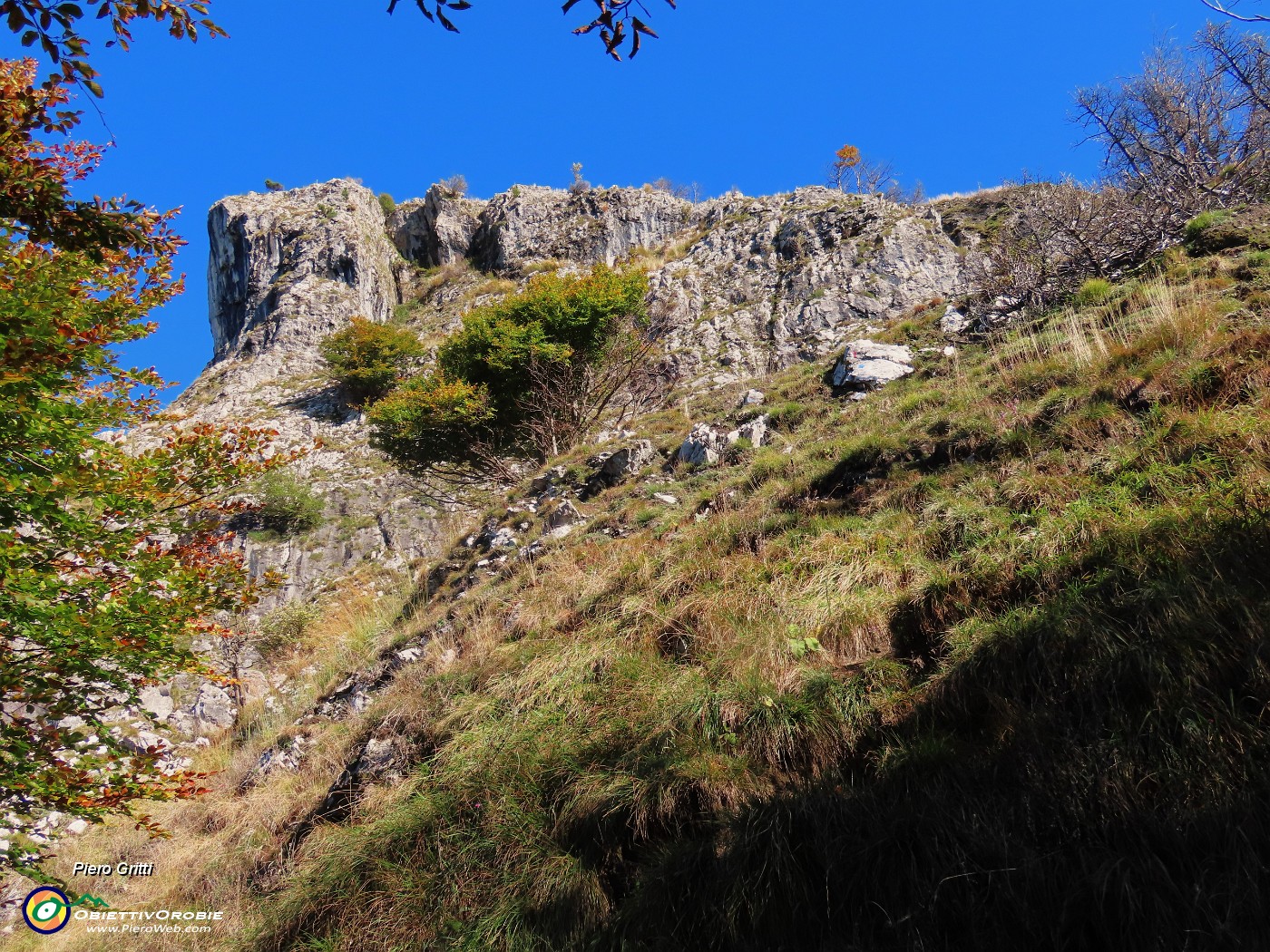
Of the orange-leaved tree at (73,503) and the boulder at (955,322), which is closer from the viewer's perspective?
the orange-leaved tree at (73,503)

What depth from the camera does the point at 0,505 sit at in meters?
3.43

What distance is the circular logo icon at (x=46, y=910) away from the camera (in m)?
4.80

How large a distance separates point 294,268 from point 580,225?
15.9 metres

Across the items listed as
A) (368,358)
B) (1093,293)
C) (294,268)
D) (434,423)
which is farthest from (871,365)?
(294,268)

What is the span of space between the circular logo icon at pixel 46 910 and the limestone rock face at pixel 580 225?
29.3 meters

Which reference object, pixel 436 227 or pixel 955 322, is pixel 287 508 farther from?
pixel 436 227

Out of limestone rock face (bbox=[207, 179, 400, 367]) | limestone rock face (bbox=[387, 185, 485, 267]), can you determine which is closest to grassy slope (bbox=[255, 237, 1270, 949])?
limestone rock face (bbox=[207, 179, 400, 367])

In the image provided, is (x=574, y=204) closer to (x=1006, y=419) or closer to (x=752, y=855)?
(x=1006, y=419)

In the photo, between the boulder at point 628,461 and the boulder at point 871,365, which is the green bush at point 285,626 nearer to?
the boulder at point 628,461

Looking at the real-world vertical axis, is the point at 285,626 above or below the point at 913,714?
above

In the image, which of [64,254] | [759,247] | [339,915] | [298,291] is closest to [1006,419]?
[339,915]

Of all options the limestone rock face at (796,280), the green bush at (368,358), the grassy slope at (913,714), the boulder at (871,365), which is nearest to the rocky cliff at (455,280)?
the limestone rock face at (796,280)

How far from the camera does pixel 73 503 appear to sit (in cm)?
504

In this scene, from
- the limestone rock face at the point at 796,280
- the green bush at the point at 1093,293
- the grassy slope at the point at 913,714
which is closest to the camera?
the grassy slope at the point at 913,714
